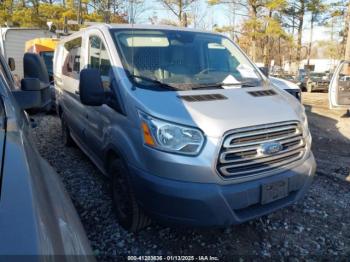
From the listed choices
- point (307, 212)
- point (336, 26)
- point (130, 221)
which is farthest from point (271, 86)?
point (336, 26)

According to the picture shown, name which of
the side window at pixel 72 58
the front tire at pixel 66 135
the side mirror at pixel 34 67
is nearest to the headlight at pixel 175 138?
the side mirror at pixel 34 67

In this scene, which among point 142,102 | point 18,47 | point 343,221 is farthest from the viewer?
point 18,47

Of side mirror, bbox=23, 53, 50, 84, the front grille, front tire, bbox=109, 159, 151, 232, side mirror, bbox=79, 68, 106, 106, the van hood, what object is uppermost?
side mirror, bbox=23, 53, 50, 84

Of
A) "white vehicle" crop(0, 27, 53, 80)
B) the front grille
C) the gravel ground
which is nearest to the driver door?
the gravel ground

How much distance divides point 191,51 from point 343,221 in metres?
2.44

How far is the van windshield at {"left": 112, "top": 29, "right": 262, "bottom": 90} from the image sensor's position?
3178mm

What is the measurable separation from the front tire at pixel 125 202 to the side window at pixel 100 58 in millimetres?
882

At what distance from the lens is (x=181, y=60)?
3.53m

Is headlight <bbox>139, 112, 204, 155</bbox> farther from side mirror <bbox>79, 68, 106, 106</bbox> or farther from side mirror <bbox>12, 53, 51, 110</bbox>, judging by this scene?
side mirror <bbox>12, 53, 51, 110</bbox>

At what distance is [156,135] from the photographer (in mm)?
2547

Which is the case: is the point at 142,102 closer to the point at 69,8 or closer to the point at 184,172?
the point at 184,172

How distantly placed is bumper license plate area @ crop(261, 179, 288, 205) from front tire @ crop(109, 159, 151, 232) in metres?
1.05

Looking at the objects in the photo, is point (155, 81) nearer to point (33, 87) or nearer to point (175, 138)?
point (175, 138)

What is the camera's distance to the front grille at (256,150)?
2.54m
